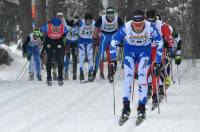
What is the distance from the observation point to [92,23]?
1991 centimetres

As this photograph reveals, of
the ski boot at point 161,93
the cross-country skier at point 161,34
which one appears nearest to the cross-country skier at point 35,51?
the ski boot at point 161,93

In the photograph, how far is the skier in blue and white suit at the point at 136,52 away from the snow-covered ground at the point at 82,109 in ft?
1.47

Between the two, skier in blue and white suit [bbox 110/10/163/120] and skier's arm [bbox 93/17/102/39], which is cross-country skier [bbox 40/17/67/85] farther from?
skier in blue and white suit [bbox 110/10/163/120]

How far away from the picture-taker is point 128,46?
1180cm

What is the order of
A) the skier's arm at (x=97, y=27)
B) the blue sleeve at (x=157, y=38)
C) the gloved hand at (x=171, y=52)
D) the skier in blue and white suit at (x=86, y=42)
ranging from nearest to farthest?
the blue sleeve at (x=157, y=38), the gloved hand at (x=171, y=52), the skier's arm at (x=97, y=27), the skier in blue and white suit at (x=86, y=42)

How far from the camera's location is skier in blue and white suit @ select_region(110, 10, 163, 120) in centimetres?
1160

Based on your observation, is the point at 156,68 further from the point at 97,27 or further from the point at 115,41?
the point at 97,27

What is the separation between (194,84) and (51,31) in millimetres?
4787

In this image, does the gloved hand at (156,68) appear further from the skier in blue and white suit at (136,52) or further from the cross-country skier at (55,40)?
the cross-country skier at (55,40)

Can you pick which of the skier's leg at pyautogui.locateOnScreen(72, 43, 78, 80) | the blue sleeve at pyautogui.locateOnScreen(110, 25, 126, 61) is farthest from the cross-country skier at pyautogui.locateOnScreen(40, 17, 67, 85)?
the blue sleeve at pyautogui.locateOnScreen(110, 25, 126, 61)

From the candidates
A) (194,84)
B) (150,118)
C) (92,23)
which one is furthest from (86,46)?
(150,118)

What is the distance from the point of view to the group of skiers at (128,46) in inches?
458

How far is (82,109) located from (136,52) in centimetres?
271

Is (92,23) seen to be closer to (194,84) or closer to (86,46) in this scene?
(86,46)
